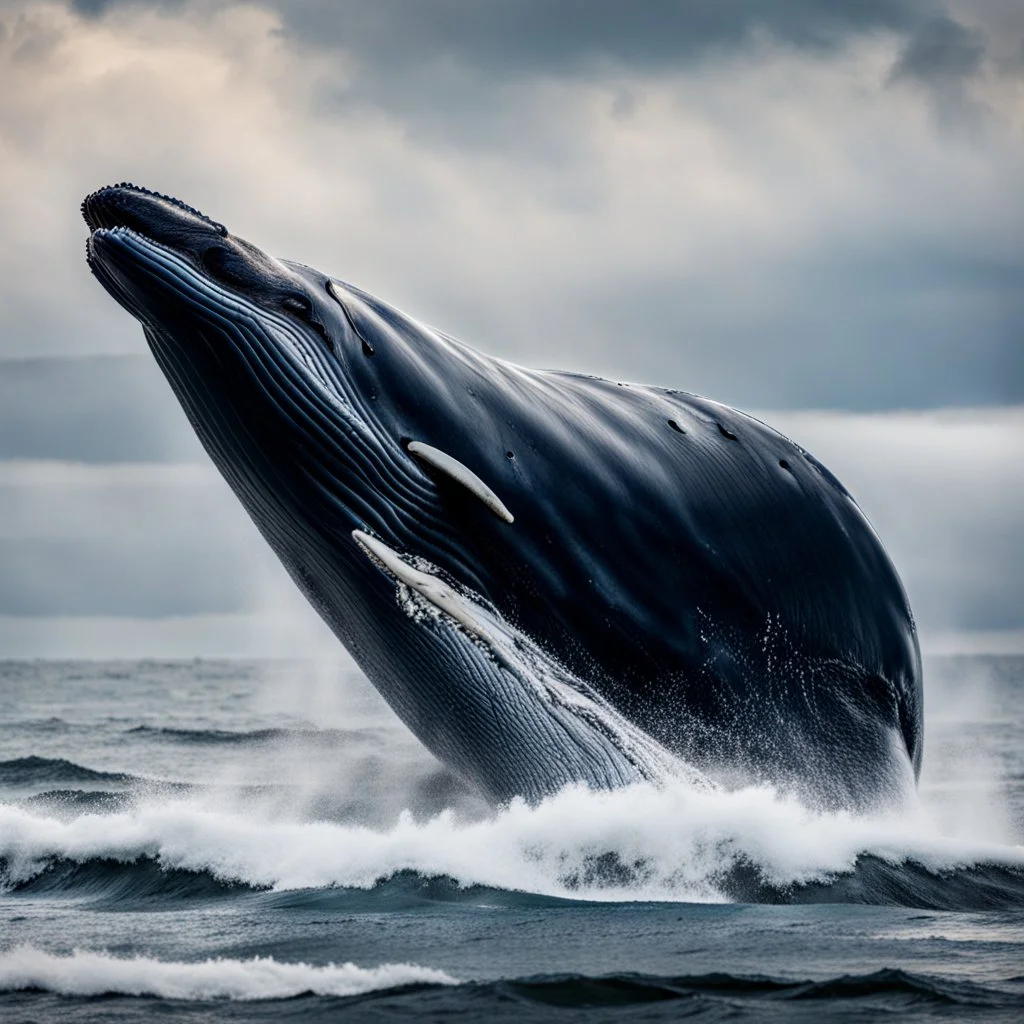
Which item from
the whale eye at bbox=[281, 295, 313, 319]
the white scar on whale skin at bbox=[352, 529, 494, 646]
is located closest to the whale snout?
the whale eye at bbox=[281, 295, 313, 319]

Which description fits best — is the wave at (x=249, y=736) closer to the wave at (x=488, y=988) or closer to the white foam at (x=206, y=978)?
the white foam at (x=206, y=978)

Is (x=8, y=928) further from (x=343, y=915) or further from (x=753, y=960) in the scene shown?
(x=753, y=960)

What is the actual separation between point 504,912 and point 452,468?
2722mm

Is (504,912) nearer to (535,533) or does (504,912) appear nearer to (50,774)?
(535,533)

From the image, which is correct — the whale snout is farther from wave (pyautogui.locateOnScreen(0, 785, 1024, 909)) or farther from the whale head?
wave (pyautogui.locateOnScreen(0, 785, 1024, 909))

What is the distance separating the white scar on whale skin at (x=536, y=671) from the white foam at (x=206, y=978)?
233cm

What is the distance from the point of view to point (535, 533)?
34.7ft

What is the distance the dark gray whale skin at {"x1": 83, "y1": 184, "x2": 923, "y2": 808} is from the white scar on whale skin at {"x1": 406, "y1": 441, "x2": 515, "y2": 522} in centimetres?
8

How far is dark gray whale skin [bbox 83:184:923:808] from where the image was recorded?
9906 mm

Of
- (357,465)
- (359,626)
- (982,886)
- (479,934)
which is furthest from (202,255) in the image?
(982,886)

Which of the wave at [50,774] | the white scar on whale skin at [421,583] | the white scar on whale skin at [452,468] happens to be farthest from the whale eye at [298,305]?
the wave at [50,774]

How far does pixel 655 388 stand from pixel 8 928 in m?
5.95

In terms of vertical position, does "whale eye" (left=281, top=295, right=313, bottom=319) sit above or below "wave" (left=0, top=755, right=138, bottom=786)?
above

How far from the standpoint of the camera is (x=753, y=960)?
8531 millimetres
